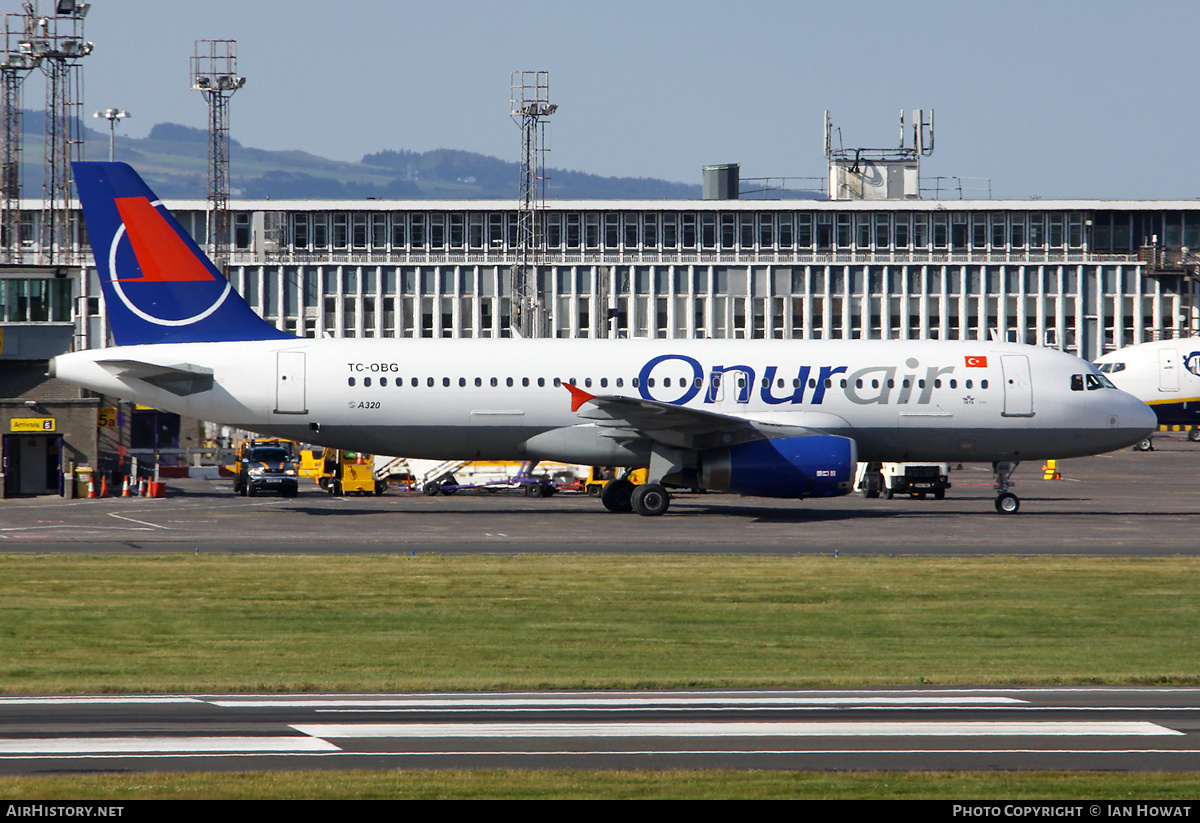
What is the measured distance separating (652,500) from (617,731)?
26.0 meters

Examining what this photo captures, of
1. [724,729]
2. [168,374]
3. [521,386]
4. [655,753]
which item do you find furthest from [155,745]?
[168,374]

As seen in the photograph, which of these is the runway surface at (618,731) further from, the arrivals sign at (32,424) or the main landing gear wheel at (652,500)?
the arrivals sign at (32,424)

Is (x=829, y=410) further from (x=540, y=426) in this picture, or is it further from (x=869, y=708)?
(x=869, y=708)

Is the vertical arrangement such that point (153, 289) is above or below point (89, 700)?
above

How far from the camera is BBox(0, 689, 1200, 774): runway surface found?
1154cm

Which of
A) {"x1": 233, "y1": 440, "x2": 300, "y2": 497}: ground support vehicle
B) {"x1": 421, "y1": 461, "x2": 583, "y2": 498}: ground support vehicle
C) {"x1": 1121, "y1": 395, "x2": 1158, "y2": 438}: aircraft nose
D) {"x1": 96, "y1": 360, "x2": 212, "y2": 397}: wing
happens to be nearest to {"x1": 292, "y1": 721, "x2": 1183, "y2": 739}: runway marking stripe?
{"x1": 96, "y1": 360, "x2": 212, "y2": 397}: wing

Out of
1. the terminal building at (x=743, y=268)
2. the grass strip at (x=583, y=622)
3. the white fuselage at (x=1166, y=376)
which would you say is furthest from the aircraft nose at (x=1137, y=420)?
the terminal building at (x=743, y=268)

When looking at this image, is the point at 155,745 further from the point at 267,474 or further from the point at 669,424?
the point at 267,474

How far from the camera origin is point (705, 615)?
21.0 meters

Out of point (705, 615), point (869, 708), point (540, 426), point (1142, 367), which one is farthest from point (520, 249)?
point (869, 708)

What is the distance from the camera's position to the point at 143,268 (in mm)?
38938

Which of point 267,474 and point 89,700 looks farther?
point 267,474

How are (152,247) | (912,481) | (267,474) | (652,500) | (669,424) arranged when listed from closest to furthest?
(669,424) < (652,500) < (152,247) < (912,481) < (267,474)
